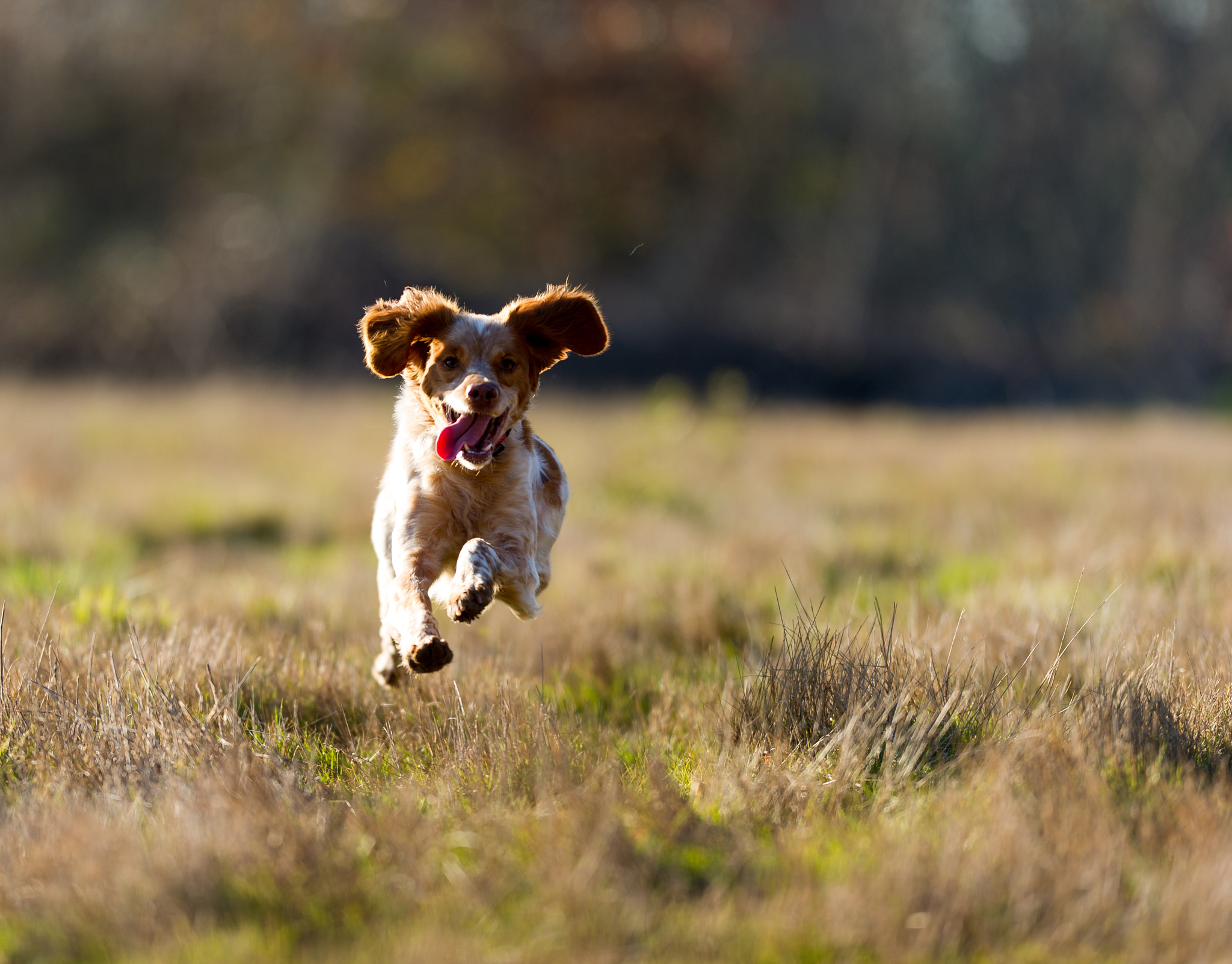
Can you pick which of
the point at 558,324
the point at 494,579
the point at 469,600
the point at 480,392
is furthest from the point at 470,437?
the point at 558,324

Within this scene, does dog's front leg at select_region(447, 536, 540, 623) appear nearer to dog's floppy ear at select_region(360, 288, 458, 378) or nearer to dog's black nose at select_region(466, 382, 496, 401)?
dog's black nose at select_region(466, 382, 496, 401)

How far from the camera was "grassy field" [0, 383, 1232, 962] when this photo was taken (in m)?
2.17

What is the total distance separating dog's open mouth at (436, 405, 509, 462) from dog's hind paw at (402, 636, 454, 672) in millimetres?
570

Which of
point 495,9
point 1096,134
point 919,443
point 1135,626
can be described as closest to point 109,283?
point 495,9

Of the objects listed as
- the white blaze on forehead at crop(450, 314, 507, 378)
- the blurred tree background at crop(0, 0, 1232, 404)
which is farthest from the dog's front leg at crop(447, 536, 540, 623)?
the blurred tree background at crop(0, 0, 1232, 404)

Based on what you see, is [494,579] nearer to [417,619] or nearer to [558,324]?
[417,619]

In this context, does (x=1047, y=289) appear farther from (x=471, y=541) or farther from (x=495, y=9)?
(x=471, y=541)

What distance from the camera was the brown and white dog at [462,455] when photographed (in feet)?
10.7

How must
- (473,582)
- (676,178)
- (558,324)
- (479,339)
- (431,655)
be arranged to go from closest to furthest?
(431,655)
(473,582)
(479,339)
(558,324)
(676,178)

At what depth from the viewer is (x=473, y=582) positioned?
3.04 metres

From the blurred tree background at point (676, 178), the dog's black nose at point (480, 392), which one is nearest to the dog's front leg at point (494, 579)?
the dog's black nose at point (480, 392)

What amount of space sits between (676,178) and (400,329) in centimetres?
2123

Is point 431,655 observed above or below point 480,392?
below

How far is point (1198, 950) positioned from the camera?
207cm
